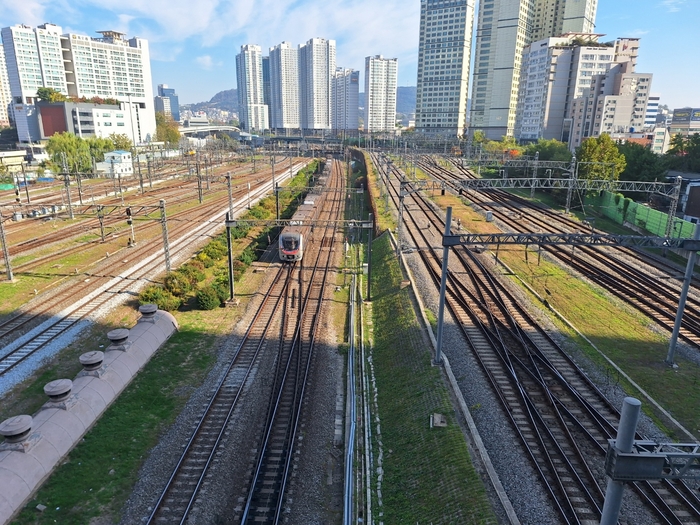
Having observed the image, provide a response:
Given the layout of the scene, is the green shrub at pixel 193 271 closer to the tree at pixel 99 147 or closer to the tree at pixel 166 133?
the tree at pixel 99 147

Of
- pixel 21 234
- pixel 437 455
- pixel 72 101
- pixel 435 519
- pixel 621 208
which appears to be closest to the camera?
pixel 435 519

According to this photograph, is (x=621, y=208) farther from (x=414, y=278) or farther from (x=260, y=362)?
(x=260, y=362)

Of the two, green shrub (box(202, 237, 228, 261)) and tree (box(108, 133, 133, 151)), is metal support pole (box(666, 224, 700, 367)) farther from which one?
tree (box(108, 133, 133, 151))

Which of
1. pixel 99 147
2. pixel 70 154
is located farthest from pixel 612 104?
pixel 70 154

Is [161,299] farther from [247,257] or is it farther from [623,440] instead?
[623,440]

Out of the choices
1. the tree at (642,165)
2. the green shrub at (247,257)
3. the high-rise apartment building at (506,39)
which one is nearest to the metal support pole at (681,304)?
the green shrub at (247,257)

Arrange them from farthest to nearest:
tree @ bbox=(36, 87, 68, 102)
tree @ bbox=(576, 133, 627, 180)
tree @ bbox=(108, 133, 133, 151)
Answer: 1. tree @ bbox=(36, 87, 68, 102)
2. tree @ bbox=(108, 133, 133, 151)
3. tree @ bbox=(576, 133, 627, 180)

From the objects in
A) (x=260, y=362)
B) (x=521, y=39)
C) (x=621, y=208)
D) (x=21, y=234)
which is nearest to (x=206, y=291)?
(x=260, y=362)

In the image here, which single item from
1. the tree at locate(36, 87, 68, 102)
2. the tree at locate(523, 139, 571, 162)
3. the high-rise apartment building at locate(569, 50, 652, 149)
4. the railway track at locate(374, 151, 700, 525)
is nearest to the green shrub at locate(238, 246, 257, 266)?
the railway track at locate(374, 151, 700, 525)
